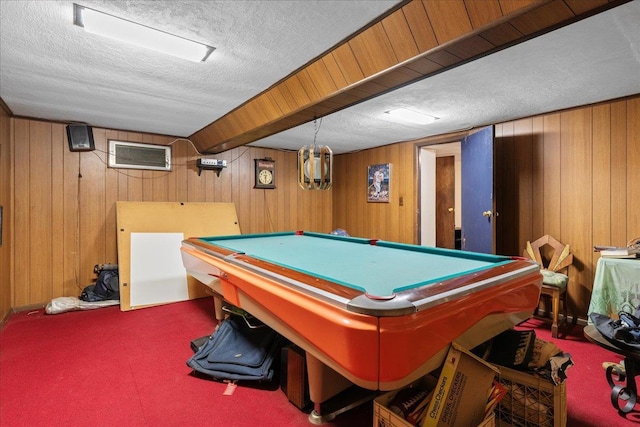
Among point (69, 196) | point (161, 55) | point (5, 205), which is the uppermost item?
point (161, 55)

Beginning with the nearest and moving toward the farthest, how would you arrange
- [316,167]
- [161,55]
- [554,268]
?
[161,55], [316,167], [554,268]

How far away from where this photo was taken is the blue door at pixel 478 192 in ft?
12.1

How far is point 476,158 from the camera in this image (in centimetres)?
390

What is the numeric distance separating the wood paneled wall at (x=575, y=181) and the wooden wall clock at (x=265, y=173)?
3.48 metres

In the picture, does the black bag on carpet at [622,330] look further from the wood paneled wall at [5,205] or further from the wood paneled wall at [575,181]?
the wood paneled wall at [5,205]

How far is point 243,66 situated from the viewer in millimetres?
2438

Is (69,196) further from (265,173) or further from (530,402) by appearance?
(530,402)

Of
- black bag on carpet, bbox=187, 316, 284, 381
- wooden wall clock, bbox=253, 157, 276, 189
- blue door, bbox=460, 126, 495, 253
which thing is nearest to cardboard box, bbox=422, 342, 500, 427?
black bag on carpet, bbox=187, 316, 284, 381

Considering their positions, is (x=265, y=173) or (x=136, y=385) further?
(x=265, y=173)

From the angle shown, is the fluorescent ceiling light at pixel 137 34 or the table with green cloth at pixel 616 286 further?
the table with green cloth at pixel 616 286

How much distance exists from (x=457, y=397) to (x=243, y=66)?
97.2 inches

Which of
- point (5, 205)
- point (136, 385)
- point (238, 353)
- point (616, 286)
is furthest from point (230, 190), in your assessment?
point (616, 286)

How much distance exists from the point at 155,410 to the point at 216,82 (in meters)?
2.44

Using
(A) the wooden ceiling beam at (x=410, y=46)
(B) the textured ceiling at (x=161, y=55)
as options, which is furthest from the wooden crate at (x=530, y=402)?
(B) the textured ceiling at (x=161, y=55)
